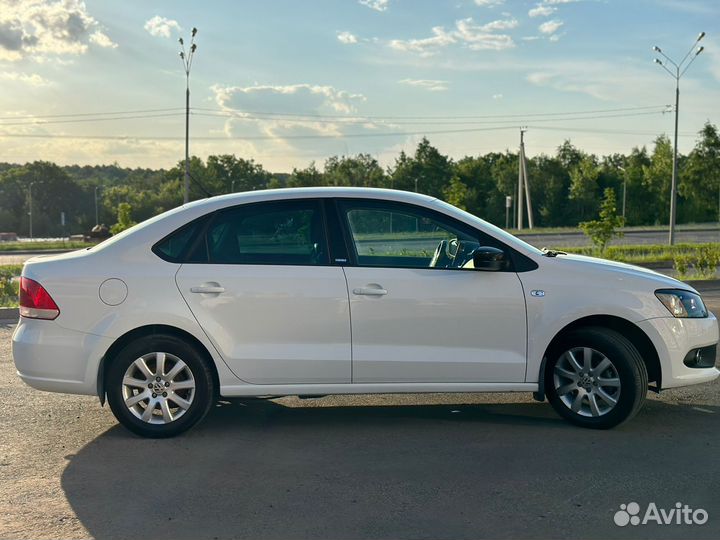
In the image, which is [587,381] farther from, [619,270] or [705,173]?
[705,173]

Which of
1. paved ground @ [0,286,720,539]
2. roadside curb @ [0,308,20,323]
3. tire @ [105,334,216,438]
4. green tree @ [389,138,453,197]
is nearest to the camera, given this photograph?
paved ground @ [0,286,720,539]

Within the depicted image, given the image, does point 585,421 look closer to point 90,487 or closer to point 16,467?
point 90,487

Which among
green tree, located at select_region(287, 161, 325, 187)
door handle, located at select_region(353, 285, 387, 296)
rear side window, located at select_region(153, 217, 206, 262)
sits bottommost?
door handle, located at select_region(353, 285, 387, 296)

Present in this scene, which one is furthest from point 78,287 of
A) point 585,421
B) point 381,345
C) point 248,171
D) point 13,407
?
point 248,171

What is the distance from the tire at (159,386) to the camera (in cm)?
563

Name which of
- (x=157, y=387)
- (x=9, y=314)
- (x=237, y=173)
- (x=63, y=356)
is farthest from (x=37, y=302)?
(x=237, y=173)

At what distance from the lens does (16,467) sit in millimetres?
5105

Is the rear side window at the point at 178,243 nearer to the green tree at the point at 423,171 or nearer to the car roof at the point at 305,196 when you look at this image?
the car roof at the point at 305,196

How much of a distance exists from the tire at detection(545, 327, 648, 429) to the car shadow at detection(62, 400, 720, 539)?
15cm

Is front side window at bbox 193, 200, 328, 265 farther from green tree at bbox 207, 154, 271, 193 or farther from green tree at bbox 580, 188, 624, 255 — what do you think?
green tree at bbox 207, 154, 271, 193

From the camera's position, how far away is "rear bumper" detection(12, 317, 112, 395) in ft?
18.5

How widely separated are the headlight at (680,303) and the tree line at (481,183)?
2283 inches

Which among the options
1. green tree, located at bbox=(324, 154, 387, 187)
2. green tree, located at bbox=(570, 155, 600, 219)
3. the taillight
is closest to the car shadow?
the taillight

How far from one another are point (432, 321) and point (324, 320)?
758mm
